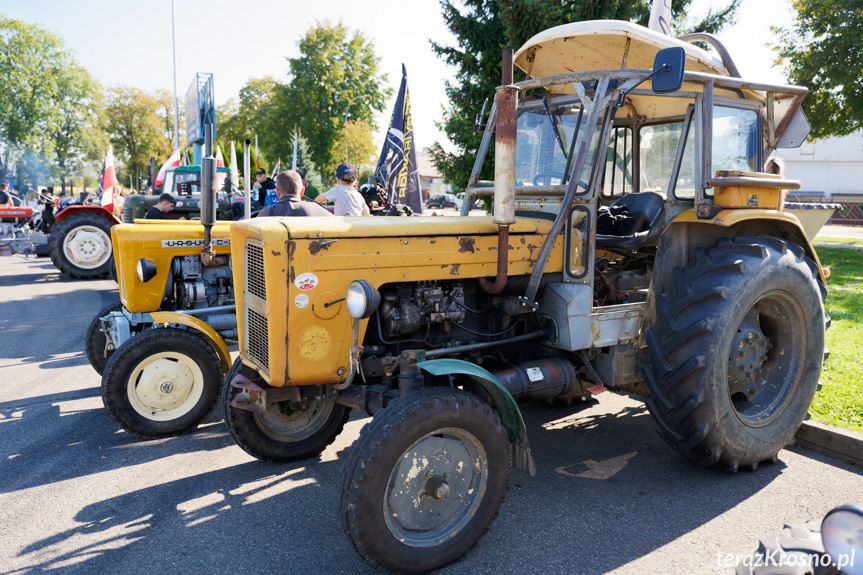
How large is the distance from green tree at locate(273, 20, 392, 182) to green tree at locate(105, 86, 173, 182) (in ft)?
70.6

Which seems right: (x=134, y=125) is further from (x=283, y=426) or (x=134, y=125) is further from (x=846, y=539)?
→ (x=846, y=539)

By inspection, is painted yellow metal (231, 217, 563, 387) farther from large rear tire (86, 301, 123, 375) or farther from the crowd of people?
large rear tire (86, 301, 123, 375)

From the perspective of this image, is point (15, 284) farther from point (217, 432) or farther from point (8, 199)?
point (217, 432)

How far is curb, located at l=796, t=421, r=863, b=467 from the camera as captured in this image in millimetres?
3861

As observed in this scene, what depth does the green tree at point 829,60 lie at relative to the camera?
46.2 feet

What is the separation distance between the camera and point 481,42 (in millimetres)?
11070

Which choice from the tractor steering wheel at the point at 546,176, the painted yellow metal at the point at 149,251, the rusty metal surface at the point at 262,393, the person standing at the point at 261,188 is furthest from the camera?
the person standing at the point at 261,188

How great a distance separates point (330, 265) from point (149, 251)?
9.93ft

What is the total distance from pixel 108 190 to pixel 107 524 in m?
12.2

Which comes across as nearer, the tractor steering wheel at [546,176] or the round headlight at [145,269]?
the tractor steering wheel at [546,176]

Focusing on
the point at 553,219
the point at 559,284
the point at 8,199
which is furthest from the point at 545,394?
the point at 8,199

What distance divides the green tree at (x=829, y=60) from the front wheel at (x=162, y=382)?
52.0 ft

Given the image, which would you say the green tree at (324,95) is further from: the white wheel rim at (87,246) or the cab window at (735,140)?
the cab window at (735,140)

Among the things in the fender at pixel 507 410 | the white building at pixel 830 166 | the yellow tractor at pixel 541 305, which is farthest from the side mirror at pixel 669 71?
the white building at pixel 830 166
